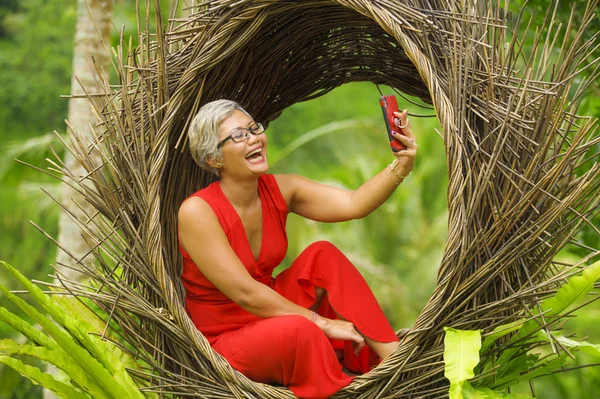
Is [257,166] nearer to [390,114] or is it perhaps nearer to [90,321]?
[390,114]

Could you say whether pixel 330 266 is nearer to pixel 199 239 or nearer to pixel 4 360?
pixel 199 239

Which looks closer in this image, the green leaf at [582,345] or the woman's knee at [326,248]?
the green leaf at [582,345]

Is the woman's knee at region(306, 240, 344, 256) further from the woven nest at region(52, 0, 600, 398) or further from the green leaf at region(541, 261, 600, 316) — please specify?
the green leaf at region(541, 261, 600, 316)

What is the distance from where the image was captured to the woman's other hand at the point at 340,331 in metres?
2.67

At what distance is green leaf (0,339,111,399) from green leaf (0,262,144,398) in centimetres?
6

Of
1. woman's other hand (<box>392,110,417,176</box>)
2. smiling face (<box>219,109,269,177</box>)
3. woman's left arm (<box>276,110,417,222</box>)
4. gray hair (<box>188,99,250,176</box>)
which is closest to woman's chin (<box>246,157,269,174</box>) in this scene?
smiling face (<box>219,109,269,177</box>)

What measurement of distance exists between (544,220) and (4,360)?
163cm

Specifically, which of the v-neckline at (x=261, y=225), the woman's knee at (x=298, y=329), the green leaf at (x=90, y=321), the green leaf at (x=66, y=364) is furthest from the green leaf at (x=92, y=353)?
the v-neckline at (x=261, y=225)

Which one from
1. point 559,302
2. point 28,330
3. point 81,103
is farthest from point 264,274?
point 81,103

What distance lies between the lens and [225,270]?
264 centimetres

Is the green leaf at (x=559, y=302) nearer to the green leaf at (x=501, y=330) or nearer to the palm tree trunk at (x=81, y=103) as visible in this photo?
the green leaf at (x=501, y=330)

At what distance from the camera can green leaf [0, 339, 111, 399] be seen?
8.20ft

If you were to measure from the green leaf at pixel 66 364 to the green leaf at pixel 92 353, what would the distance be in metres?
0.06

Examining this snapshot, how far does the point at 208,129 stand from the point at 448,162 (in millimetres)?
886
